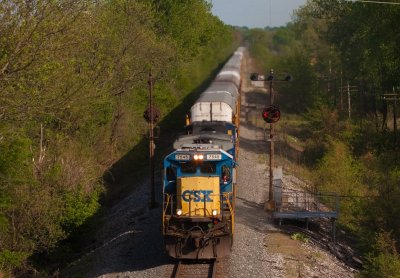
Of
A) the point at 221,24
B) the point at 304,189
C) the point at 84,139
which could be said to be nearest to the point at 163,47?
the point at 84,139

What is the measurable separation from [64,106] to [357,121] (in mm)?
32783

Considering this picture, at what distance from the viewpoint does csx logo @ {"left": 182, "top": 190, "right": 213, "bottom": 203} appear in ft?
58.5

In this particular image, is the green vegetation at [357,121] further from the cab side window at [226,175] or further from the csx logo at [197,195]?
the csx logo at [197,195]

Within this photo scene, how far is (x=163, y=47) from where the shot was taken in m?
43.8

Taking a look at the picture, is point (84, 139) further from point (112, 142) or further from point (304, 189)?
point (304, 189)

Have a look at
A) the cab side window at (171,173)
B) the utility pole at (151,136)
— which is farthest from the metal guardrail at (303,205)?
the cab side window at (171,173)

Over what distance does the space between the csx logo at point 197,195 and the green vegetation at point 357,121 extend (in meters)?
5.63

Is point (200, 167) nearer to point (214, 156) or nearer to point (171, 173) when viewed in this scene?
point (214, 156)

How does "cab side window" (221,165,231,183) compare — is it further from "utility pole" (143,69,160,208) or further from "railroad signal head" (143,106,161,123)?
"railroad signal head" (143,106,161,123)

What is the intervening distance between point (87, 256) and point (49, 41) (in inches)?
321

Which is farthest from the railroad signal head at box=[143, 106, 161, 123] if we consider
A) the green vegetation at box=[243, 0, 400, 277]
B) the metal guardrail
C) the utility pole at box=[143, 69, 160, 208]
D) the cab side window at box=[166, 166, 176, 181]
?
the cab side window at box=[166, 166, 176, 181]

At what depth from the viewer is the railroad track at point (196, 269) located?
17.2m

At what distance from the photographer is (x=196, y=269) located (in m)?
17.7

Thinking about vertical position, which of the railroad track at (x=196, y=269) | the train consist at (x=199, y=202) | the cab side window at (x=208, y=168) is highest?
the cab side window at (x=208, y=168)
